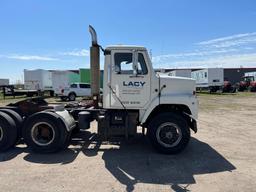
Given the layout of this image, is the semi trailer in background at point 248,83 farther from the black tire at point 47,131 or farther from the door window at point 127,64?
the black tire at point 47,131

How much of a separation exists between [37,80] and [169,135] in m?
32.5

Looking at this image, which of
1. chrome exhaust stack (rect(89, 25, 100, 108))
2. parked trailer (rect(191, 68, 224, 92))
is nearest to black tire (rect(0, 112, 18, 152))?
chrome exhaust stack (rect(89, 25, 100, 108))

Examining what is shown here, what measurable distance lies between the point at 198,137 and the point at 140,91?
3.51 metres

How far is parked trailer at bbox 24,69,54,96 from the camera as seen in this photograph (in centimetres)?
3719

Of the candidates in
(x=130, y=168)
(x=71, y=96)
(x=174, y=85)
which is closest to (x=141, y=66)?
(x=174, y=85)

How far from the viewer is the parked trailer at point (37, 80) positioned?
1464 inches

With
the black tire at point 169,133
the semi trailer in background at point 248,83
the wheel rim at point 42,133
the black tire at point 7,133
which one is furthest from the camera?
the semi trailer in background at point 248,83

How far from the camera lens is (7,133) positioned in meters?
7.87

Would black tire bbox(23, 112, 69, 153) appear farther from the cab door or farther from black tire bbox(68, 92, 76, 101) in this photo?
black tire bbox(68, 92, 76, 101)

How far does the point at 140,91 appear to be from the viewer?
7672 mm

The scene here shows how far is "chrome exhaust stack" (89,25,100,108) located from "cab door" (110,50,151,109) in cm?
80

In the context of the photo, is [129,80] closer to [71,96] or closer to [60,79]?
[71,96]

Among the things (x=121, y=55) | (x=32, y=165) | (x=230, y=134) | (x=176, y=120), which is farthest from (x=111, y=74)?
(x=230, y=134)

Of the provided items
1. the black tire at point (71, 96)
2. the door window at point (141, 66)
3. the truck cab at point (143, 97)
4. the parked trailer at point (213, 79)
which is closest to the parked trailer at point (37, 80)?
the black tire at point (71, 96)
